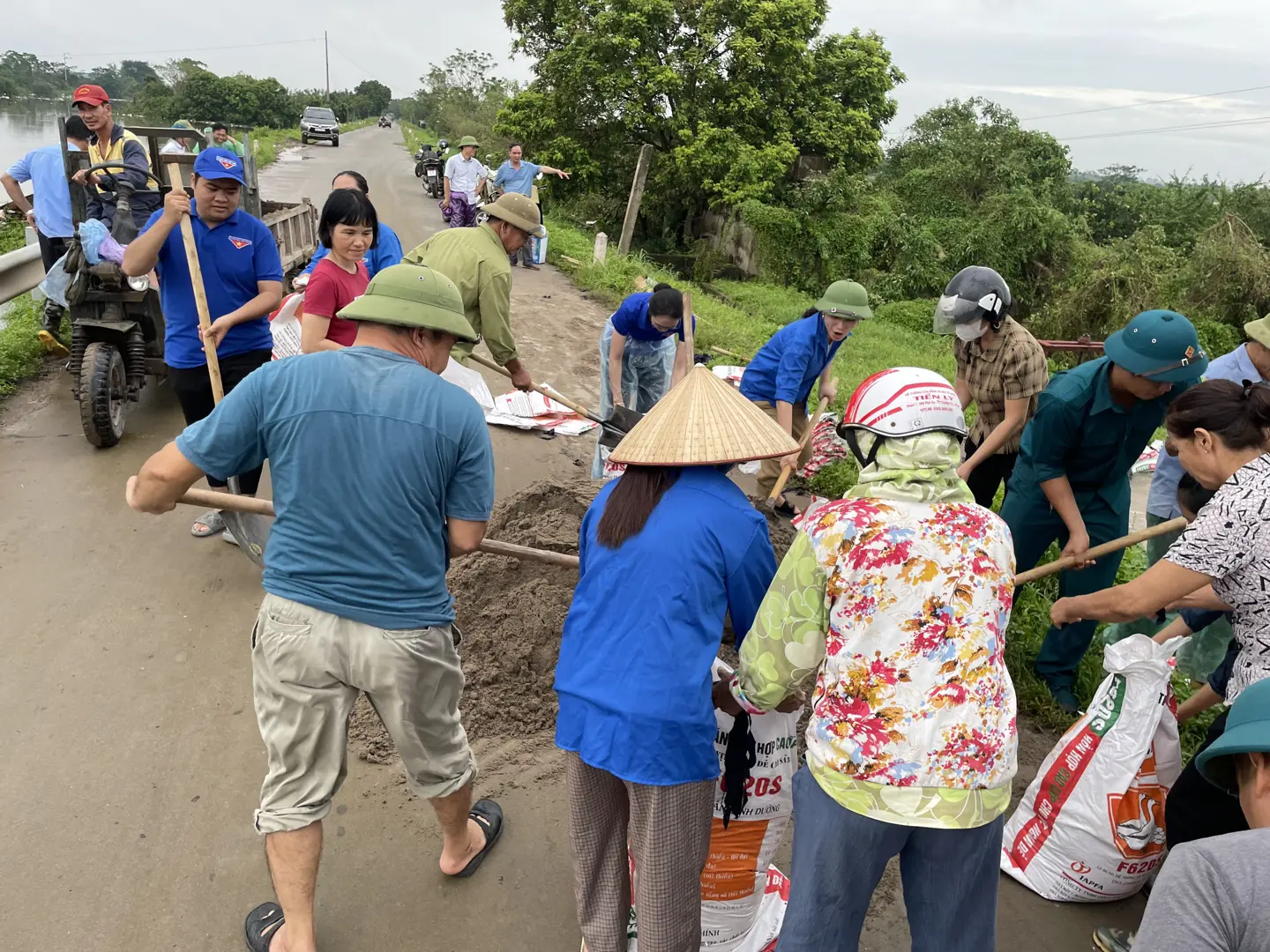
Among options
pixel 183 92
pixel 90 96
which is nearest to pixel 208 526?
pixel 90 96

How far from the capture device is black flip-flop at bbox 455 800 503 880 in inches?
105

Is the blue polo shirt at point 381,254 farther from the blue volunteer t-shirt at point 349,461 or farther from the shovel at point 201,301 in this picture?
the blue volunteer t-shirt at point 349,461

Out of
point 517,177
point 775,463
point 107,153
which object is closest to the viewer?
point 775,463

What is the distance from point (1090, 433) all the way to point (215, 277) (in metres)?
3.99

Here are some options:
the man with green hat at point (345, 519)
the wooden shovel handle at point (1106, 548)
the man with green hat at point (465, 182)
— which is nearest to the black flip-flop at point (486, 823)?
the man with green hat at point (345, 519)

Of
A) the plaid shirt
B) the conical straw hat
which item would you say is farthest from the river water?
the conical straw hat

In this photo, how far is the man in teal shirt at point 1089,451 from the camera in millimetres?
2979

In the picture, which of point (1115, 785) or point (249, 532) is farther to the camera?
point (249, 532)

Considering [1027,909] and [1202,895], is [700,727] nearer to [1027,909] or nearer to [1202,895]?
[1202,895]

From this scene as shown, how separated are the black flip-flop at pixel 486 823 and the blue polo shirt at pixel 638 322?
8.93 feet

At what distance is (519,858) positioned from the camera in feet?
8.97

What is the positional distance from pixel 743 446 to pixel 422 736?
120cm

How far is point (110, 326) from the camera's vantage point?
16.9ft

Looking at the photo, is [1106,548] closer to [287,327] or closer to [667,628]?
[667,628]
